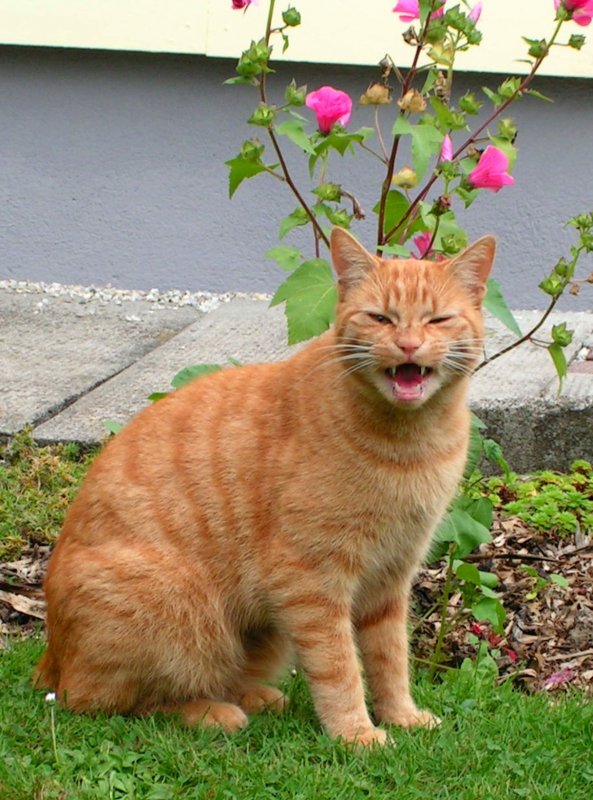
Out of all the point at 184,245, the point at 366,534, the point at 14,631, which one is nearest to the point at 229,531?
the point at 366,534

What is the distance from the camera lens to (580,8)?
12.3 feet

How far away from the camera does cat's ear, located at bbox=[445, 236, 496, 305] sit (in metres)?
3.52

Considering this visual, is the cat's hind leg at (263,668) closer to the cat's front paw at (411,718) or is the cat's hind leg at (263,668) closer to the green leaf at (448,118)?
the cat's front paw at (411,718)

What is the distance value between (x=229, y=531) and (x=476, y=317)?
3.05 feet

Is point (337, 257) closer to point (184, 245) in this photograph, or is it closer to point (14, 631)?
point (14, 631)

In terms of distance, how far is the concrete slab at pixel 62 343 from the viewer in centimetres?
593

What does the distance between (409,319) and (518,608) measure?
164cm

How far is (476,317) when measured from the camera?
11.6 feet

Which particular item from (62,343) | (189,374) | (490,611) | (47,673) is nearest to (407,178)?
(189,374)

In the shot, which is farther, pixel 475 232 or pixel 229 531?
pixel 475 232

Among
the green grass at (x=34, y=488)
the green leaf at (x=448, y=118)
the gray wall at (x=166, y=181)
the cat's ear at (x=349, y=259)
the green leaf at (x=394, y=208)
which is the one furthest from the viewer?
the gray wall at (x=166, y=181)

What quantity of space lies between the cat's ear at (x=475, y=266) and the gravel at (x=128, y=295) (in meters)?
3.76

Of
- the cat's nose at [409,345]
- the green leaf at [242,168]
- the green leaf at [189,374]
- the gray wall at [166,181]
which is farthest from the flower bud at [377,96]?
the gray wall at [166,181]

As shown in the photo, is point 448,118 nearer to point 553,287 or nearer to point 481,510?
point 553,287
